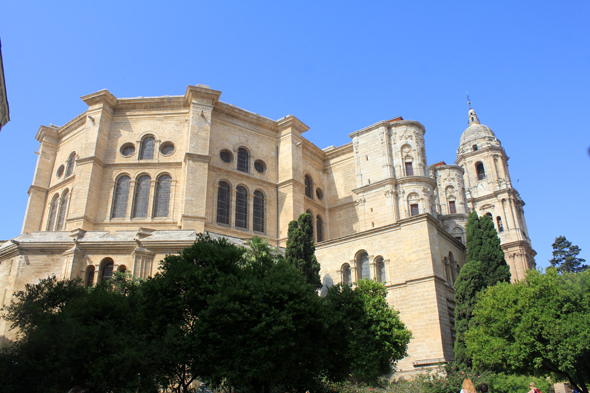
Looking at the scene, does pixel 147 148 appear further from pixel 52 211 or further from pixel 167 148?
pixel 52 211

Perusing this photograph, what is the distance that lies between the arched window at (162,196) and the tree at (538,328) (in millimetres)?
19075

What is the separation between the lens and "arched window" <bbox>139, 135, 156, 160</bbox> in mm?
30281

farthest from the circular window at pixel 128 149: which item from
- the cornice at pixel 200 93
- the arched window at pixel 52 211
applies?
the arched window at pixel 52 211

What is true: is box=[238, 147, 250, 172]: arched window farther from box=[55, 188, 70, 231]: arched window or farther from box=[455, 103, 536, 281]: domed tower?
box=[455, 103, 536, 281]: domed tower

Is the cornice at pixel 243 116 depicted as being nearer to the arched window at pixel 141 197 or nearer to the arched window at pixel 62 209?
the arched window at pixel 141 197

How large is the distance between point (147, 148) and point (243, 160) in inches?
257

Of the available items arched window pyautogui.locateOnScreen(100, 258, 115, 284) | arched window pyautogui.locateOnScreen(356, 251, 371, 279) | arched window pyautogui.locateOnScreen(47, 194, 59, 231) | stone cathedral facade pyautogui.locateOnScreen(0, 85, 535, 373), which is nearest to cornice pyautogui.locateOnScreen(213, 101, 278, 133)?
stone cathedral facade pyautogui.locateOnScreen(0, 85, 535, 373)

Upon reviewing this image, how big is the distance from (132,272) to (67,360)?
10.5m

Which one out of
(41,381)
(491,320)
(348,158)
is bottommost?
(41,381)

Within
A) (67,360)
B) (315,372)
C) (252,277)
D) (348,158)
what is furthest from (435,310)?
(348,158)

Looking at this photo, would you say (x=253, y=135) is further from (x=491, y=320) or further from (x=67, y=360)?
(x=67, y=360)

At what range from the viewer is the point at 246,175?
31172 millimetres

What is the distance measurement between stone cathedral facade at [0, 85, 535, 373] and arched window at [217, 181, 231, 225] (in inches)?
3.3

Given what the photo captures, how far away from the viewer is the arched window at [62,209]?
3011 centimetres
